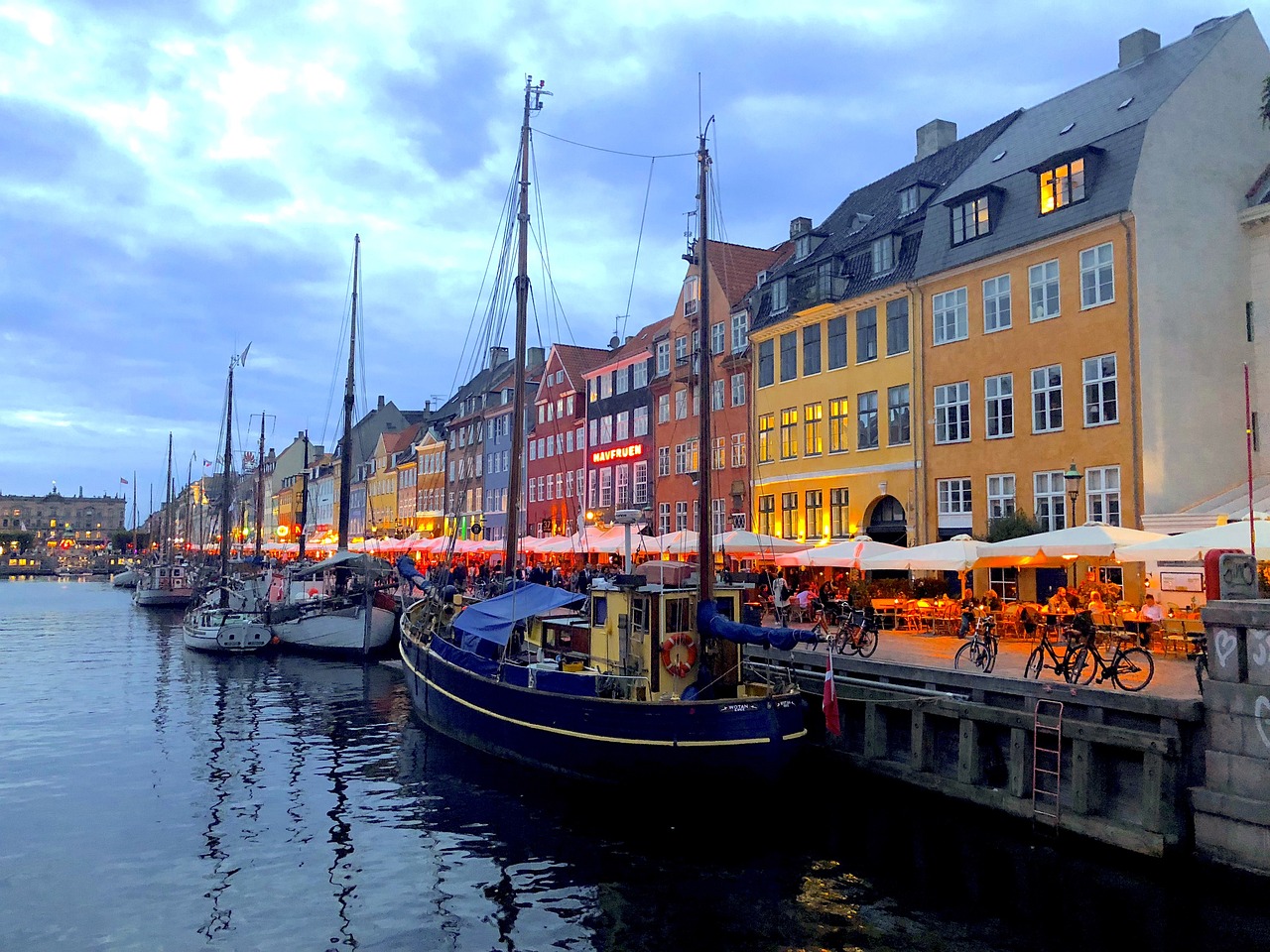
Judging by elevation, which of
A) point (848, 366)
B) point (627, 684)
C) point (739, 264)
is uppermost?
point (739, 264)

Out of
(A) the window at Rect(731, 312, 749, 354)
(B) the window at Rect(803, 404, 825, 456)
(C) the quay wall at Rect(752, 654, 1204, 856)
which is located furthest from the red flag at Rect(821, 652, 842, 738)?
(A) the window at Rect(731, 312, 749, 354)

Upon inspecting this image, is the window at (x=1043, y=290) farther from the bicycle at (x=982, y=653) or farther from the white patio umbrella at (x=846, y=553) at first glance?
the bicycle at (x=982, y=653)

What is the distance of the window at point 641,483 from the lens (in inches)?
2140

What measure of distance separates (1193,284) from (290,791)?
1087 inches

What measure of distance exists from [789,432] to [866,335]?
6.07m

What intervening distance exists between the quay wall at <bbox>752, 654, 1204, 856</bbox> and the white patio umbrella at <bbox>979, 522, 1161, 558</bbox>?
507 centimetres

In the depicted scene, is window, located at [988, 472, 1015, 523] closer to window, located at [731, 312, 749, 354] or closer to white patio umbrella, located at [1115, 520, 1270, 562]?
white patio umbrella, located at [1115, 520, 1270, 562]

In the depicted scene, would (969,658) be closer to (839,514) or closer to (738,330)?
(839,514)

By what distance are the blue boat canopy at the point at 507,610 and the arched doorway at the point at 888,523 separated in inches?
654

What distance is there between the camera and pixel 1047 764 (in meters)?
15.7

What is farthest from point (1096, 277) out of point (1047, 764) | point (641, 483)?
point (641, 483)

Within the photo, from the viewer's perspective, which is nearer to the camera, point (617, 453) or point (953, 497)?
point (953, 497)

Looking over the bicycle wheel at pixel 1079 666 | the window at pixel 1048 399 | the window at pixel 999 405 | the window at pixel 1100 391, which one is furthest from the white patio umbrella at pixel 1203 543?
the window at pixel 999 405

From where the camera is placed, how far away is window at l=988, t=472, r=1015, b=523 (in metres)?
30.8
